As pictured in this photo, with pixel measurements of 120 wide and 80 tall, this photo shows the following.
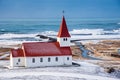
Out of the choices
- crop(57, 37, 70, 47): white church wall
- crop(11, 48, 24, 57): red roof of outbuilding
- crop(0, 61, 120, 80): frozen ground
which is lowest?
crop(0, 61, 120, 80): frozen ground

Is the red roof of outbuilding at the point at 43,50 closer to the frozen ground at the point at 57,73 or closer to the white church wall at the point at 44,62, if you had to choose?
the white church wall at the point at 44,62

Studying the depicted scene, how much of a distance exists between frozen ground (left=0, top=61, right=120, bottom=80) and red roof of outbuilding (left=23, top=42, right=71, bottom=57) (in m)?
2.34

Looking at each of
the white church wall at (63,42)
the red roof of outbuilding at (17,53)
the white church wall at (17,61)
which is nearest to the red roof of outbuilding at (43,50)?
the white church wall at (63,42)

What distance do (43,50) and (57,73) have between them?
6329 millimetres

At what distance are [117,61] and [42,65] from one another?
485 inches

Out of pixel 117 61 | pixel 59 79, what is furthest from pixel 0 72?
pixel 117 61

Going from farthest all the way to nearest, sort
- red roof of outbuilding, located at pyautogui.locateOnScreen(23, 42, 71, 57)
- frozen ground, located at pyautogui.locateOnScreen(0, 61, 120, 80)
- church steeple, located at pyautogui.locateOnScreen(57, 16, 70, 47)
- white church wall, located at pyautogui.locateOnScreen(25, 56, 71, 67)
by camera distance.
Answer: church steeple, located at pyautogui.locateOnScreen(57, 16, 70, 47) < red roof of outbuilding, located at pyautogui.locateOnScreen(23, 42, 71, 57) < white church wall, located at pyautogui.locateOnScreen(25, 56, 71, 67) < frozen ground, located at pyautogui.locateOnScreen(0, 61, 120, 80)

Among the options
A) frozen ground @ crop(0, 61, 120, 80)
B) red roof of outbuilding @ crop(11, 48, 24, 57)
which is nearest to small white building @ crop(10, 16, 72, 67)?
red roof of outbuilding @ crop(11, 48, 24, 57)

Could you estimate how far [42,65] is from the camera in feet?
160

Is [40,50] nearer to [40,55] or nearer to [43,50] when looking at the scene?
[43,50]

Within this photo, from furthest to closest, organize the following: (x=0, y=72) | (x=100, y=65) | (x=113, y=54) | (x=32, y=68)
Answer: (x=113, y=54) → (x=100, y=65) → (x=32, y=68) → (x=0, y=72)

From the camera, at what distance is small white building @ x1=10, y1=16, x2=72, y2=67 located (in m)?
48.2

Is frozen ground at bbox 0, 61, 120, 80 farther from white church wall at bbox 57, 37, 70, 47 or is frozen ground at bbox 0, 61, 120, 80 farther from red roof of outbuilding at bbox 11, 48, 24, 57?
white church wall at bbox 57, 37, 70, 47

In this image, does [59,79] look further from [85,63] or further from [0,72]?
[85,63]
